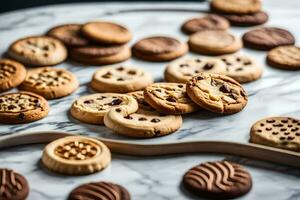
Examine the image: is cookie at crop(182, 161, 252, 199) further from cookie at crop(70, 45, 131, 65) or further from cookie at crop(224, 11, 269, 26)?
cookie at crop(224, 11, 269, 26)

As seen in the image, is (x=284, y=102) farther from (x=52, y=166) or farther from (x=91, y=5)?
(x=91, y=5)

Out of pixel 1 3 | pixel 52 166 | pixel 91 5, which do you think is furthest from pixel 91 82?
pixel 1 3

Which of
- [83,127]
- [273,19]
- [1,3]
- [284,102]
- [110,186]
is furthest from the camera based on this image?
[1,3]

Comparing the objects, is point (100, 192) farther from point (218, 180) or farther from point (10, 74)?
point (10, 74)

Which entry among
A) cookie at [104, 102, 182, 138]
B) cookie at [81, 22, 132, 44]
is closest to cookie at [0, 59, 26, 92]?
cookie at [81, 22, 132, 44]

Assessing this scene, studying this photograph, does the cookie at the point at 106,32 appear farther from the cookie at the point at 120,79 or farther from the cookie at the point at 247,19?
the cookie at the point at 247,19
